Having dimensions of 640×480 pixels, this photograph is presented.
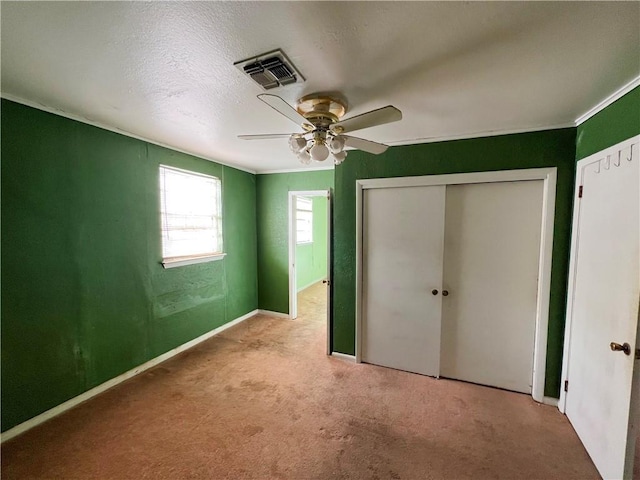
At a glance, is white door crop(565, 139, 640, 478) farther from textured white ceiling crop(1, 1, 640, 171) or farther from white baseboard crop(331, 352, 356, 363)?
white baseboard crop(331, 352, 356, 363)

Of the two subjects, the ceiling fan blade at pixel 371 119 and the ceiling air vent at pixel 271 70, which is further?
the ceiling fan blade at pixel 371 119

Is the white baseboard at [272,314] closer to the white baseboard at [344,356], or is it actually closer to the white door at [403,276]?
the white baseboard at [344,356]

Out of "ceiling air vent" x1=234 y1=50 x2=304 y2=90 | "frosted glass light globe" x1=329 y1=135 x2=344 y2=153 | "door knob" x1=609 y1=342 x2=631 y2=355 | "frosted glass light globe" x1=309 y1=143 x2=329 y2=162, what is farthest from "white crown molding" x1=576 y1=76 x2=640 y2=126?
"ceiling air vent" x1=234 y1=50 x2=304 y2=90

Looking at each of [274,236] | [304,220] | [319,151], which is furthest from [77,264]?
[304,220]

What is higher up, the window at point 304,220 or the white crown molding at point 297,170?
the white crown molding at point 297,170

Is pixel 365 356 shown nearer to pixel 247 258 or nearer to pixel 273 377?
pixel 273 377

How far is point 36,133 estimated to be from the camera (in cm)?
192

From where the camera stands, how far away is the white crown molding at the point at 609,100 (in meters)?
1.48

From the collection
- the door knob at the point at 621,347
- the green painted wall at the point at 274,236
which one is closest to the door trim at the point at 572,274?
the door knob at the point at 621,347

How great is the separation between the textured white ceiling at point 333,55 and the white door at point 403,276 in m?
0.85

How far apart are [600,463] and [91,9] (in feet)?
11.1

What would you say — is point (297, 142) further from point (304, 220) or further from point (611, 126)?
point (304, 220)

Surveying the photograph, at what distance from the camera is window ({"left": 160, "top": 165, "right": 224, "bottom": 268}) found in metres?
2.95

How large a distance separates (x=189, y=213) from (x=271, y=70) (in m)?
2.33
